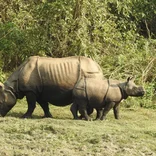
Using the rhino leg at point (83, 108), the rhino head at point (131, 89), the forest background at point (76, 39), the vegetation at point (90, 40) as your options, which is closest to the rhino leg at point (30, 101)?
the vegetation at point (90, 40)

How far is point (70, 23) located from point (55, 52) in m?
0.85

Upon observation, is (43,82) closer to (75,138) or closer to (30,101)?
(30,101)

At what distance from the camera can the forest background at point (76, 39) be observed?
40.6 ft

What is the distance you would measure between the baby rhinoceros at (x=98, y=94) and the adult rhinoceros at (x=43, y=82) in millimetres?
257

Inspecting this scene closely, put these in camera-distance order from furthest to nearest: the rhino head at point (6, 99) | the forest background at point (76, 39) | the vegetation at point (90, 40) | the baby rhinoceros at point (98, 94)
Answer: the forest background at point (76, 39) → the vegetation at point (90, 40) → the rhino head at point (6, 99) → the baby rhinoceros at point (98, 94)

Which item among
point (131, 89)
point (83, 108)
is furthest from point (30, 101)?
point (131, 89)

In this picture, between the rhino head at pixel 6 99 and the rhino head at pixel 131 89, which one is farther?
the rhino head at pixel 6 99

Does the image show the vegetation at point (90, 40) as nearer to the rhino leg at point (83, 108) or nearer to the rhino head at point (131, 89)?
the rhino leg at point (83, 108)

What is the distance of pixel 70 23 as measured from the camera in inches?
494

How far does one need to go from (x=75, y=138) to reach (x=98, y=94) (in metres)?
1.72

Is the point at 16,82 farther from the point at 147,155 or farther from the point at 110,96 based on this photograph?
the point at 147,155

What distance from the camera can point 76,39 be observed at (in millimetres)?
12414

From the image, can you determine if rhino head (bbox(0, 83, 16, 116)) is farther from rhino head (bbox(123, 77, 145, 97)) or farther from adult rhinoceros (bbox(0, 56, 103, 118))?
rhino head (bbox(123, 77, 145, 97))

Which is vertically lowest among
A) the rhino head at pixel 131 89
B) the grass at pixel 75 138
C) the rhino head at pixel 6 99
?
the rhino head at pixel 6 99
